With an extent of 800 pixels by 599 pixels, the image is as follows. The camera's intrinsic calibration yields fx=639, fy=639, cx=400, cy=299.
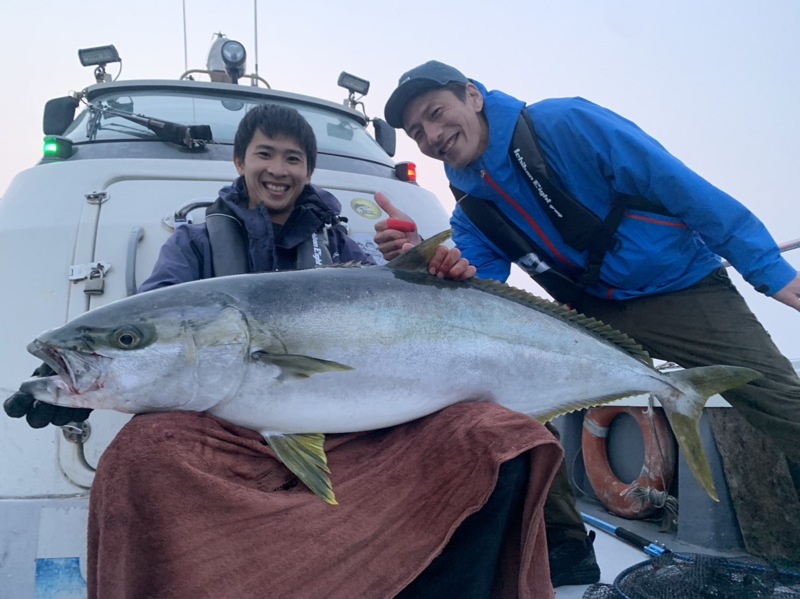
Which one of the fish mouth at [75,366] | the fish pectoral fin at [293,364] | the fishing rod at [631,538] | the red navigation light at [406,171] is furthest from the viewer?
the red navigation light at [406,171]

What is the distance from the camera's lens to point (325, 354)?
2.03 metres

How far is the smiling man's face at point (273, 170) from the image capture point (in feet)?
9.16

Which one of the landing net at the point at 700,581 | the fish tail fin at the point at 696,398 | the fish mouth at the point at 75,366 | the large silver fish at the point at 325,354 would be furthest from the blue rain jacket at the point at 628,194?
the fish mouth at the point at 75,366

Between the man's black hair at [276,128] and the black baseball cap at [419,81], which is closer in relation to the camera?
the man's black hair at [276,128]

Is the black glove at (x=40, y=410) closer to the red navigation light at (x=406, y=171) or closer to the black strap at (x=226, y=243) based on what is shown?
the black strap at (x=226, y=243)

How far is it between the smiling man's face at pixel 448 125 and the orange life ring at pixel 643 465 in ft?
6.33

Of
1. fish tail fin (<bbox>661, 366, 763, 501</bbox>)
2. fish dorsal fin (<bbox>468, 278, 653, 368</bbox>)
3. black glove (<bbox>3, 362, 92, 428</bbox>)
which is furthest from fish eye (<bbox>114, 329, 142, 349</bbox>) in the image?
fish tail fin (<bbox>661, 366, 763, 501</bbox>)

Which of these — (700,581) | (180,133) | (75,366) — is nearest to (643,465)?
(700,581)

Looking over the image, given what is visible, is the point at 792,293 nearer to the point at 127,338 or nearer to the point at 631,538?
the point at 631,538

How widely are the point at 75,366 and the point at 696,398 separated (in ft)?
7.47

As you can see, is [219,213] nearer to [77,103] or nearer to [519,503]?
[519,503]

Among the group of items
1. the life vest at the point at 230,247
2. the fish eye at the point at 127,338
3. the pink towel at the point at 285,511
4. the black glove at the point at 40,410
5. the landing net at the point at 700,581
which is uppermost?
the life vest at the point at 230,247

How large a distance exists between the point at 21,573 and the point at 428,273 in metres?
1.94

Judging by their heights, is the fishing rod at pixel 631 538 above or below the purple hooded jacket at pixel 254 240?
below
